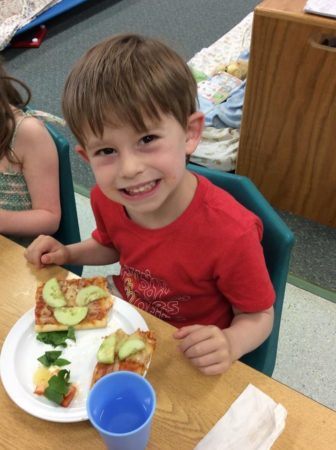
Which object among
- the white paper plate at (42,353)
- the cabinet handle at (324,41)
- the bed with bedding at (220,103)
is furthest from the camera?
the bed with bedding at (220,103)

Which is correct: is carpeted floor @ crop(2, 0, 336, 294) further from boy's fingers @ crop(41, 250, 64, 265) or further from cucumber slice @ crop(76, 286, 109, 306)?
cucumber slice @ crop(76, 286, 109, 306)

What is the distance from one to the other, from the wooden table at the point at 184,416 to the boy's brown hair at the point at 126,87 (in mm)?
394

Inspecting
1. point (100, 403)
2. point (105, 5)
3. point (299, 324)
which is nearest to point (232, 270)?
point (100, 403)

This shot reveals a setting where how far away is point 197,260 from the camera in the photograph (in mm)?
892

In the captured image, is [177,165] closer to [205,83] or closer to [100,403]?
[100,403]

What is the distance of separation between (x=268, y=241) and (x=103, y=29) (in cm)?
323

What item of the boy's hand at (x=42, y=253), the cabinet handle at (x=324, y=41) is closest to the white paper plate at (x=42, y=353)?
the boy's hand at (x=42, y=253)

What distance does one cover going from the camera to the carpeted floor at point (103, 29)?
10.3 ft

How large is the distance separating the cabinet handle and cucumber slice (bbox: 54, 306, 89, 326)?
4.06 ft

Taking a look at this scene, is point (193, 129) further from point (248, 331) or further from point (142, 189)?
point (248, 331)

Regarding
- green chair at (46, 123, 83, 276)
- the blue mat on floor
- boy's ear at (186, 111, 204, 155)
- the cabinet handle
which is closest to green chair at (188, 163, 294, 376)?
boy's ear at (186, 111, 204, 155)

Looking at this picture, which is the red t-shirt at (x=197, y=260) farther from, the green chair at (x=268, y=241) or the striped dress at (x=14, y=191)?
the striped dress at (x=14, y=191)

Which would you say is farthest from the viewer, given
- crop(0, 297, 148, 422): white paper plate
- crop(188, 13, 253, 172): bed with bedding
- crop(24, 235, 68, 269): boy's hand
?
crop(188, 13, 253, 172): bed with bedding

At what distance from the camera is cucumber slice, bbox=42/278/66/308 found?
826 millimetres
